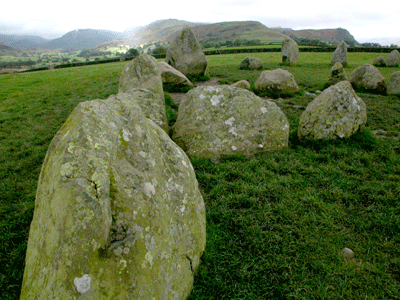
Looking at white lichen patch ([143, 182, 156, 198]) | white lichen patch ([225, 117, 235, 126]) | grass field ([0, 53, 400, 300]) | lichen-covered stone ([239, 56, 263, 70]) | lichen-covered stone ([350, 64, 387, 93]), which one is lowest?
grass field ([0, 53, 400, 300])

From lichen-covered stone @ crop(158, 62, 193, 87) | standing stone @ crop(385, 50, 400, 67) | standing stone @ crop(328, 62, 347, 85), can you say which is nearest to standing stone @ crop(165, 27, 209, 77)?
lichen-covered stone @ crop(158, 62, 193, 87)

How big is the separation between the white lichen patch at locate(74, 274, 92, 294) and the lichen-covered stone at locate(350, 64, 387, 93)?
1545 centimetres

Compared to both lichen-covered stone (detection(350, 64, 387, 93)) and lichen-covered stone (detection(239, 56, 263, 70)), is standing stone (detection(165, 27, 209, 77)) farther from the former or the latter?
lichen-covered stone (detection(350, 64, 387, 93))

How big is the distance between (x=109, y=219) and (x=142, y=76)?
8221 millimetres

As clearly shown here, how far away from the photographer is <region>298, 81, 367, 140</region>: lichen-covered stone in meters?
6.59

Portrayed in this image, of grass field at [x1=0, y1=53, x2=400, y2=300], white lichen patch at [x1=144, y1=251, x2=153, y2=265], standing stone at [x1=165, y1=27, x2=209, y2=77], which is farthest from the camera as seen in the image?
standing stone at [x1=165, y1=27, x2=209, y2=77]

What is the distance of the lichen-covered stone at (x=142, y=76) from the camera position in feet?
30.3

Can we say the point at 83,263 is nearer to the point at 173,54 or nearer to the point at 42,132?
the point at 42,132

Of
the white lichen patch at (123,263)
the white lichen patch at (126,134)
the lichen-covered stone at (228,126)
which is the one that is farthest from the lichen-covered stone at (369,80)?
the white lichen patch at (123,263)

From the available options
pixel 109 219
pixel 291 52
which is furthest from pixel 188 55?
pixel 109 219

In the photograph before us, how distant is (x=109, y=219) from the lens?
7.59 feet

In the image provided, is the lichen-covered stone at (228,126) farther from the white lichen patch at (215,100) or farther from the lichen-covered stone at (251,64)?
the lichen-covered stone at (251,64)

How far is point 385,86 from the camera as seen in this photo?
12117 mm

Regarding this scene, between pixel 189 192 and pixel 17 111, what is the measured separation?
40.0 ft
